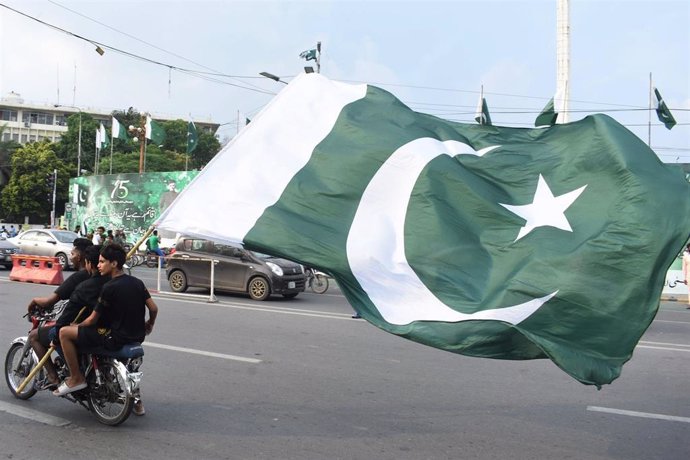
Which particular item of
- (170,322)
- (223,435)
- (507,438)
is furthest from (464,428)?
(170,322)

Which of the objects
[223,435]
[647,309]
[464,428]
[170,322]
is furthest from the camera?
[170,322]

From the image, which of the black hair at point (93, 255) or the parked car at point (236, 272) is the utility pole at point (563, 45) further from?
the black hair at point (93, 255)

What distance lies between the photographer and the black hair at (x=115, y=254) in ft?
19.0

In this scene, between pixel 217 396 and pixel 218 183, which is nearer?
pixel 218 183

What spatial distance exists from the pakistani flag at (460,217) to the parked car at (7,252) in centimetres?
2158

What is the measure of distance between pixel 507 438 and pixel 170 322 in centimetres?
750

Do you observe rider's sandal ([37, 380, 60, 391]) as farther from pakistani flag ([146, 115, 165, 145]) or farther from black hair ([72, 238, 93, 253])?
pakistani flag ([146, 115, 165, 145])

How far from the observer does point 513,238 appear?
15.2 ft

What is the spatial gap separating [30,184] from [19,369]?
62065 mm

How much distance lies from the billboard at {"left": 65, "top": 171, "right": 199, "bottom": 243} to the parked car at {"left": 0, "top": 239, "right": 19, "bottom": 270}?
9130 mm

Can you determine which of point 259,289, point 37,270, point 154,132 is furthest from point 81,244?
point 154,132

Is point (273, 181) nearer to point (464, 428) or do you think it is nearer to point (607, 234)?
point (607, 234)

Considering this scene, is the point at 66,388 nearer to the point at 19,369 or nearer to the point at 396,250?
the point at 19,369

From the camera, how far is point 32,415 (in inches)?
237
